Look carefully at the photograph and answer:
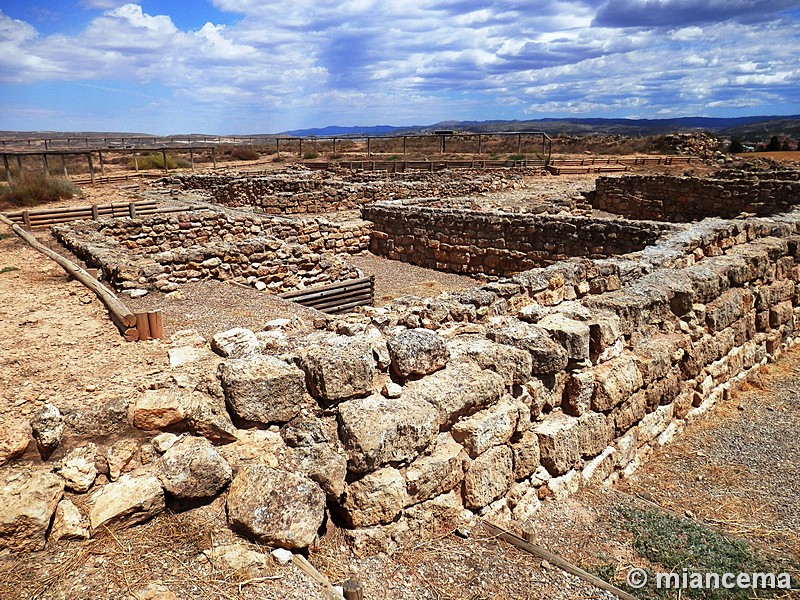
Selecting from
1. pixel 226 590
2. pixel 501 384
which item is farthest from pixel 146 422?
pixel 501 384

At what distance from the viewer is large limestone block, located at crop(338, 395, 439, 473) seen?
3.35m

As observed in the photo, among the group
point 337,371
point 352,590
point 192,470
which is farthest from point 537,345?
point 192,470

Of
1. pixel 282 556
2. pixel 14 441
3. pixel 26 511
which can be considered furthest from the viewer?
pixel 282 556

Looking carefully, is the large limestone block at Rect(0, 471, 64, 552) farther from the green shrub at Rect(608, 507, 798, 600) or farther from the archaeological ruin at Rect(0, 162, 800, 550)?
the green shrub at Rect(608, 507, 798, 600)

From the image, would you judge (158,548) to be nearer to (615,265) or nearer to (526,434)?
(526,434)

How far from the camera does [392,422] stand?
344 centimetres

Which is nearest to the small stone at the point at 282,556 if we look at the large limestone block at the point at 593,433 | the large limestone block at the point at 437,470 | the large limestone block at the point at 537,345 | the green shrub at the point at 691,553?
the large limestone block at the point at 437,470

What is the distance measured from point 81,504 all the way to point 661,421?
5.07 meters

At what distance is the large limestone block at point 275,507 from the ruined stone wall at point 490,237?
9433 millimetres

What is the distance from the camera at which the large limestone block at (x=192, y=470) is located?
300cm

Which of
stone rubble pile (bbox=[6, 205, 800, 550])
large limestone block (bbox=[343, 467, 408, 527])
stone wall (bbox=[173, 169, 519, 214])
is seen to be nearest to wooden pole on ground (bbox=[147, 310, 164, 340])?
stone rubble pile (bbox=[6, 205, 800, 550])

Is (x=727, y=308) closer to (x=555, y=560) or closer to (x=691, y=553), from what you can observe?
(x=691, y=553)

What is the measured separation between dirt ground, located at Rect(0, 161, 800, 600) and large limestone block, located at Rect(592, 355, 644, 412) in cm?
74

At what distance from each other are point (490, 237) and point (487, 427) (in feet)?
32.1
